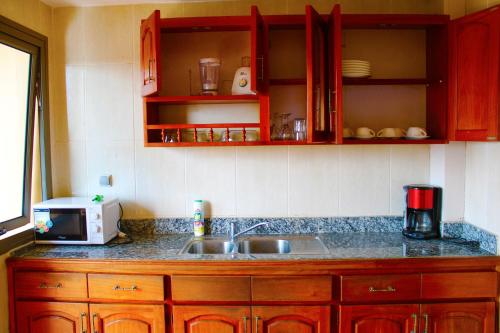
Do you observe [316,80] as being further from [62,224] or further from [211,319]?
[62,224]

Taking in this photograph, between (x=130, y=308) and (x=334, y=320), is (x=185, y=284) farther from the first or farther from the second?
(x=334, y=320)

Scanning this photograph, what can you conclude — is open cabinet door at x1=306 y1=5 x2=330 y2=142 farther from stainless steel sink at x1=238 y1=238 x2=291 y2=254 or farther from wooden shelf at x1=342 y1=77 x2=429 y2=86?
stainless steel sink at x1=238 y1=238 x2=291 y2=254

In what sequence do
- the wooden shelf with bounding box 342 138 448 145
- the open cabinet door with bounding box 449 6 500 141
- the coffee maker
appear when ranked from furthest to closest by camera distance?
1. the coffee maker
2. the wooden shelf with bounding box 342 138 448 145
3. the open cabinet door with bounding box 449 6 500 141

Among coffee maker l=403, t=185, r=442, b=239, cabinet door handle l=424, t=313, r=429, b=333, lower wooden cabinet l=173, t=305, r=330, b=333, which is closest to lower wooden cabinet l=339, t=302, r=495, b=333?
cabinet door handle l=424, t=313, r=429, b=333

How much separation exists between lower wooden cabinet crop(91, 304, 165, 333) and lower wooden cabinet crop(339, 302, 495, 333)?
3.09 ft

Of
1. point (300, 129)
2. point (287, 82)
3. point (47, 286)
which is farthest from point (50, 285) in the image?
point (287, 82)

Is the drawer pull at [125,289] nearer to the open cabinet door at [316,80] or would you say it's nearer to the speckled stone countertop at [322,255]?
the speckled stone countertop at [322,255]

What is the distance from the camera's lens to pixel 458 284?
6.47ft

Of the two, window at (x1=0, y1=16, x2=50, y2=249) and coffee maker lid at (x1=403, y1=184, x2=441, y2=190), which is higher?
window at (x1=0, y1=16, x2=50, y2=249)

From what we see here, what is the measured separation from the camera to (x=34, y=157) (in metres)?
2.45

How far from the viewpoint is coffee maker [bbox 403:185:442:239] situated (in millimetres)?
2283

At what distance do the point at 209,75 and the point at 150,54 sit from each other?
1.18 feet

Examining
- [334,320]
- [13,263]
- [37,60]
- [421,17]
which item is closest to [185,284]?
[334,320]

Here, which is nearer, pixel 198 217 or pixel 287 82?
pixel 287 82
